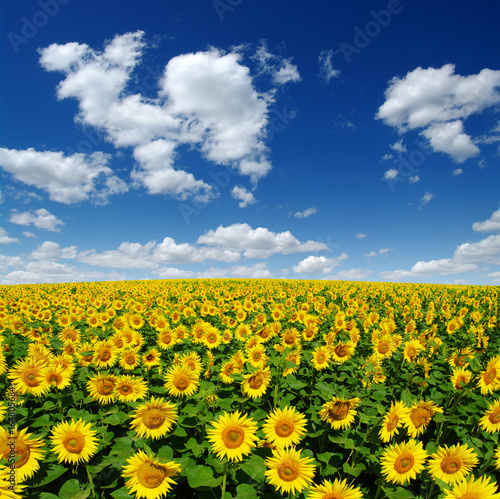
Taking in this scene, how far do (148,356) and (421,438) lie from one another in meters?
4.84

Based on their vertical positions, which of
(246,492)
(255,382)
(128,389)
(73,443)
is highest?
(255,382)

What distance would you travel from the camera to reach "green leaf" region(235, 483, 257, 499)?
8.66ft

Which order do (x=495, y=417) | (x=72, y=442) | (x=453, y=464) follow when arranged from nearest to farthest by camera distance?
(x=453, y=464), (x=72, y=442), (x=495, y=417)

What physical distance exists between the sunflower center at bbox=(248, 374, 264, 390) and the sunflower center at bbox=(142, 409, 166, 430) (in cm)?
134

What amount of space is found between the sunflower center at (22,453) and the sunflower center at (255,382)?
8.28 ft

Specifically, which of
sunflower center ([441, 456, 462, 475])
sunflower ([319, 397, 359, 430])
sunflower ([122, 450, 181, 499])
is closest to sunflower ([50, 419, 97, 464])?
sunflower ([122, 450, 181, 499])

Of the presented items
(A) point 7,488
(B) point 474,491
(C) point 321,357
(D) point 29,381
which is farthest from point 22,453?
(C) point 321,357

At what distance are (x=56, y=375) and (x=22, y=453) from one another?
60.4 inches

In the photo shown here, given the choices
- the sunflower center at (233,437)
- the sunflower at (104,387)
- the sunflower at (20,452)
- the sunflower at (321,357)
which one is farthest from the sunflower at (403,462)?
the sunflower at (104,387)

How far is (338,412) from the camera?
136 inches

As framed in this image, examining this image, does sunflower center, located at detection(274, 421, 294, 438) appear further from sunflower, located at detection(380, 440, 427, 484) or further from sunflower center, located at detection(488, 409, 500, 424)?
sunflower center, located at detection(488, 409, 500, 424)

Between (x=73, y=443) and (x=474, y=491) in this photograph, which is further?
(x=73, y=443)

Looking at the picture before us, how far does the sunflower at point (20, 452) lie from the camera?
2568 mm

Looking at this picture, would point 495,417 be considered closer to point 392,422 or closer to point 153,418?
point 392,422
